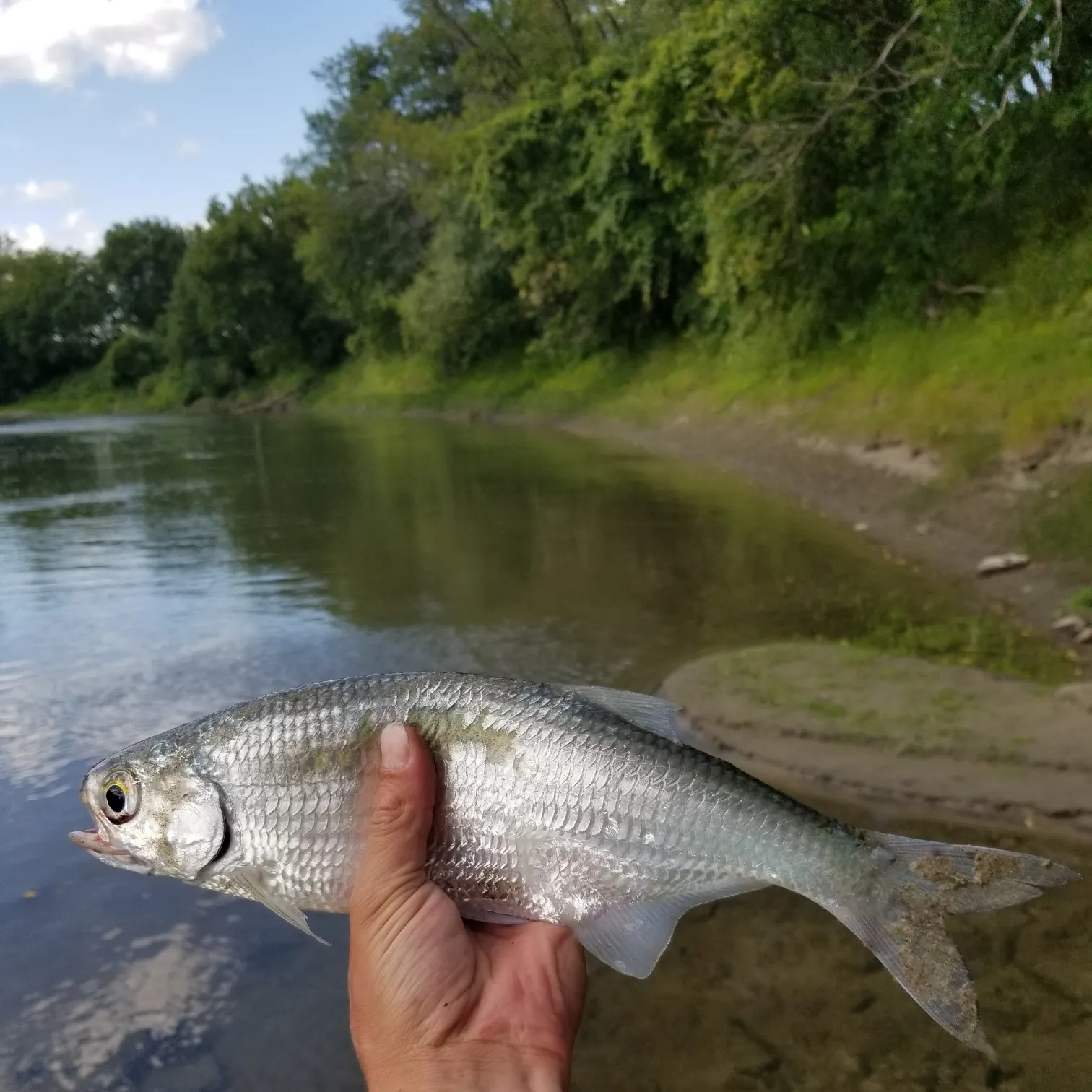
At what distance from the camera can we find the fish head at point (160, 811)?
2811 millimetres

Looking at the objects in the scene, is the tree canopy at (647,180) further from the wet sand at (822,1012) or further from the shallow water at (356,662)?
the wet sand at (822,1012)

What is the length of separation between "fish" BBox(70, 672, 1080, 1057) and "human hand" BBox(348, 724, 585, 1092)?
0.10 m

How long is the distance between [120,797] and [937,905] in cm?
224

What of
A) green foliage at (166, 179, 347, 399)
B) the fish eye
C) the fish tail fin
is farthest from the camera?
green foliage at (166, 179, 347, 399)

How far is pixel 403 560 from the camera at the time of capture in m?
14.6

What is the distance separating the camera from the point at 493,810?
9.20ft

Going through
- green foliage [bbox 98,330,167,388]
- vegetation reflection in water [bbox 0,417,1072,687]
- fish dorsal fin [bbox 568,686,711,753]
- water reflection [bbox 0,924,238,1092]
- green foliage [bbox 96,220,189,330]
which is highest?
green foliage [bbox 96,220,189,330]

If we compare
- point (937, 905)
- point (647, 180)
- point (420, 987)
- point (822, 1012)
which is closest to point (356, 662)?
point (822, 1012)

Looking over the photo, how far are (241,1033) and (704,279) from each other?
26.0 metres

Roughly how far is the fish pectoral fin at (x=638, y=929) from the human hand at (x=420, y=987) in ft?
0.88

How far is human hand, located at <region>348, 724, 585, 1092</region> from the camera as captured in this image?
2.60 meters

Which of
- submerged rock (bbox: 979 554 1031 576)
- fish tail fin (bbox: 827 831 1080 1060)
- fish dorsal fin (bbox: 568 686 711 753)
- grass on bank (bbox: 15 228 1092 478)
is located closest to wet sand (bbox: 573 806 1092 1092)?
fish tail fin (bbox: 827 831 1080 1060)

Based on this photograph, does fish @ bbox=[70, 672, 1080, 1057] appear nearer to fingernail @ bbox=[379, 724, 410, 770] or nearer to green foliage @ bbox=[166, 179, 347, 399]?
fingernail @ bbox=[379, 724, 410, 770]

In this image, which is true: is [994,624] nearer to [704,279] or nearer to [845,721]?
[845,721]
